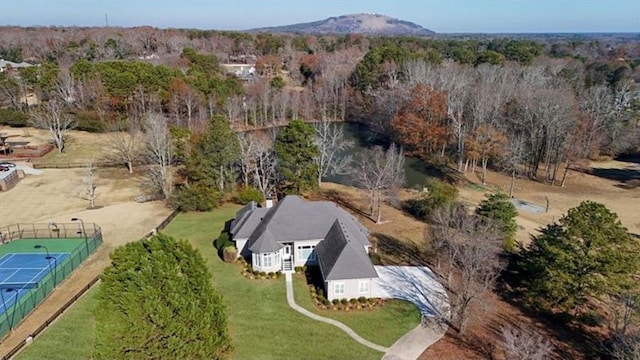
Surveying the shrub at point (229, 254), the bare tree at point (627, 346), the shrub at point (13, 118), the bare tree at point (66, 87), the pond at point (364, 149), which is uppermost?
the bare tree at point (66, 87)

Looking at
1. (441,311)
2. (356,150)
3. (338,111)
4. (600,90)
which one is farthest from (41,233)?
(600,90)

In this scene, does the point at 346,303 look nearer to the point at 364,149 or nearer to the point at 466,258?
the point at 466,258

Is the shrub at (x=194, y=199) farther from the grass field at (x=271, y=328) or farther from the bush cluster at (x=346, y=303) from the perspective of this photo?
the bush cluster at (x=346, y=303)

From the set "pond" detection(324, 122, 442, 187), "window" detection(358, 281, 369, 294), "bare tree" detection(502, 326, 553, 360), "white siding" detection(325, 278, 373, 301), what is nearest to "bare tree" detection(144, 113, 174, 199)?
"pond" detection(324, 122, 442, 187)

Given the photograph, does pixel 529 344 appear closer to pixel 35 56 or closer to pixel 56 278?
pixel 56 278

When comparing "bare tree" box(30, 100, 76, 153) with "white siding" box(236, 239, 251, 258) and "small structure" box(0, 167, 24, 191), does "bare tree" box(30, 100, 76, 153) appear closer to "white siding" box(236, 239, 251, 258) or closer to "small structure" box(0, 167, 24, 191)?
"small structure" box(0, 167, 24, 191)

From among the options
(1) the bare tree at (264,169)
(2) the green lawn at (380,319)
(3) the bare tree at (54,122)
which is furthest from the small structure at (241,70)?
(2) the green lawn at (380,319)
